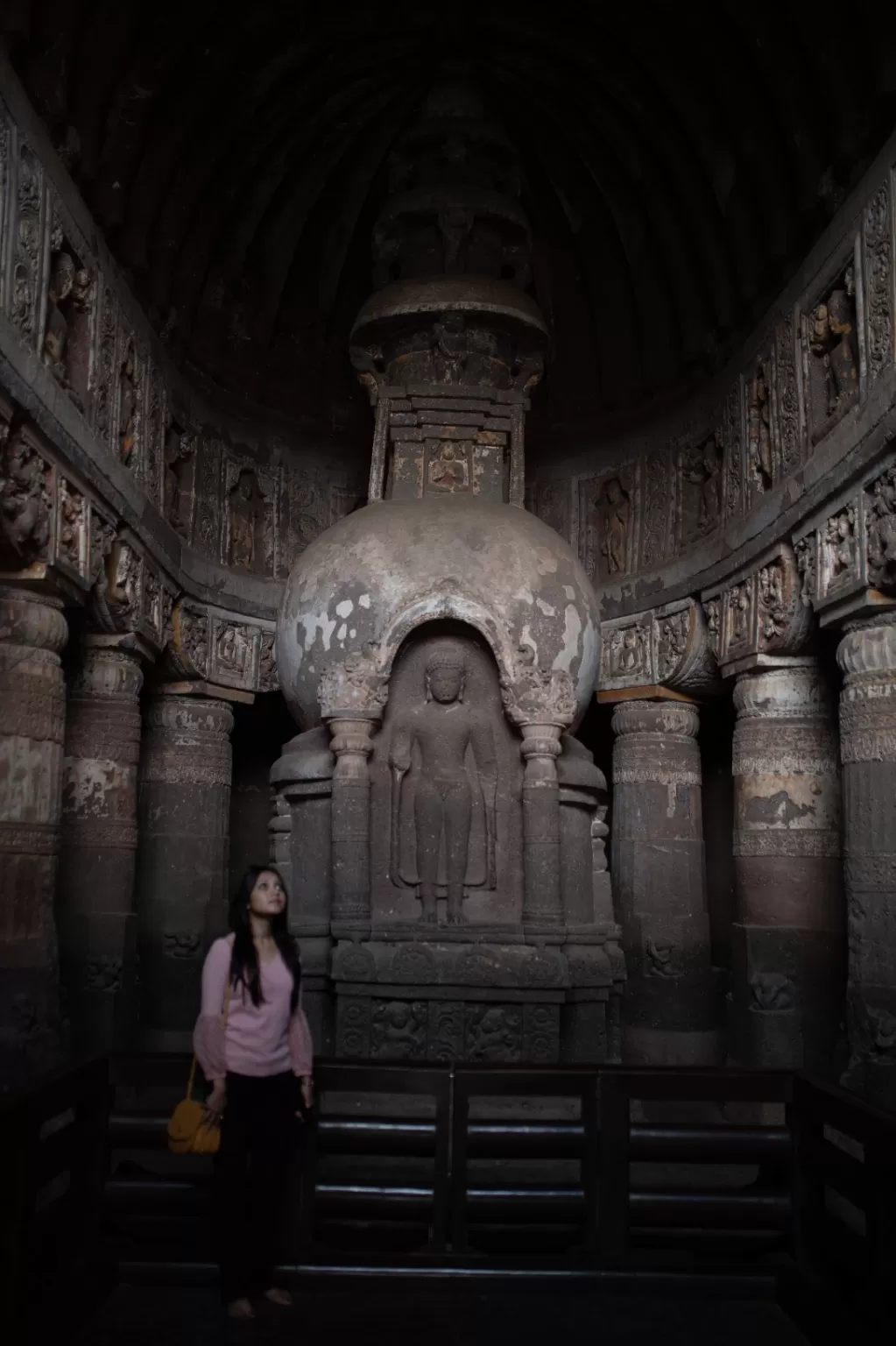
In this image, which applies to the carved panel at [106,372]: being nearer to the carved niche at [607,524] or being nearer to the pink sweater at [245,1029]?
the carved niche at [607,524]

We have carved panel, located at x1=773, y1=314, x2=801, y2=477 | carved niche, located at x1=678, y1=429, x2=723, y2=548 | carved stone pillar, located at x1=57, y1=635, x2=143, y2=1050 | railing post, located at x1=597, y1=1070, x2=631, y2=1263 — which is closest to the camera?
railing post, located at x1=597, y1=1070, x2=631, y2=1263

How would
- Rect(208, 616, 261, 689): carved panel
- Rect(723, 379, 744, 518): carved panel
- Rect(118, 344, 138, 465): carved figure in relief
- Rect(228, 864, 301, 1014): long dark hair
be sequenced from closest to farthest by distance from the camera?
Rect(228, 864, 301, 1014): long dark hair < Rect(118, 344, 138, 465): carved figure in relief < Rect(723, 379, 744, 518): carved panel < Rect(208, 616, 261, 689): carved panel

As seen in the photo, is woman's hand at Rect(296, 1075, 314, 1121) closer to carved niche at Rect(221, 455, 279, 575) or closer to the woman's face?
the woman's face

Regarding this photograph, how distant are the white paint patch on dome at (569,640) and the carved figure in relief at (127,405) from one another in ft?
13.0

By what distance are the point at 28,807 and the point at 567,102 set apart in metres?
8.65

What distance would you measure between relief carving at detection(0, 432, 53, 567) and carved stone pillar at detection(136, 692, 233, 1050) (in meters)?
4.20

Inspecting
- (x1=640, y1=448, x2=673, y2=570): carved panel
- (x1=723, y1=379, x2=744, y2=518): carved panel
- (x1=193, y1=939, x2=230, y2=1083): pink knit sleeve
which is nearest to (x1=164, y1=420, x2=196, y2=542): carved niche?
(x1=640, y1=448, x2=673, y2=570): carved panel

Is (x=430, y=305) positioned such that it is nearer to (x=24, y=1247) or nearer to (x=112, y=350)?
(x=112, y=350)

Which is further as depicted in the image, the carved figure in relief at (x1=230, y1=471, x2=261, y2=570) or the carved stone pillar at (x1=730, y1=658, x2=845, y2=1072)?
the carved figure in relief at (x1=230, y1=471, x2=261, y2=570)

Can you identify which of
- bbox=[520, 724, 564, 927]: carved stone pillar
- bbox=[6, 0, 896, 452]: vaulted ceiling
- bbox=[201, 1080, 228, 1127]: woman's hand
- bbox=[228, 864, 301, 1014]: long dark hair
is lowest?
bbox=[201, 1080, 228, 1127]: woman's hand

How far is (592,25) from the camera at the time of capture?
1101 cm

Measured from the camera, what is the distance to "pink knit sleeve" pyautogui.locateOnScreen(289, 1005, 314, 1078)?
14.9ft

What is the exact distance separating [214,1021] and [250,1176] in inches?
24.3

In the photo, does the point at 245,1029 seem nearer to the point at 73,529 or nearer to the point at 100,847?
the point at 73,529
